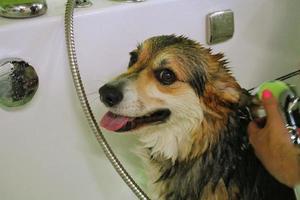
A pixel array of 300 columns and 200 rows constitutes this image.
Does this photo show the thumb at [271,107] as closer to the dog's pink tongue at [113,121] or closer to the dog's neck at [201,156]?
the dog's neck at [201,156]

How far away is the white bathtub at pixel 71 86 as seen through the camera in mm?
774

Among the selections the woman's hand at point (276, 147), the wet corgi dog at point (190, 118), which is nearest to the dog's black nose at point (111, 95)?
the wet corgi dog at point (190, 118)

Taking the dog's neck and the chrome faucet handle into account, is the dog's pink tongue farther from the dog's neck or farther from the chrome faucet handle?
the chrome faucet handle

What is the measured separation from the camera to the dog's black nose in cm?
69

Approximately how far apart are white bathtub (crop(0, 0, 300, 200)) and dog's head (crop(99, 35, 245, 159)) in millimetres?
111

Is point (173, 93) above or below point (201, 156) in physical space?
above

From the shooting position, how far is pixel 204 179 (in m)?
0.73

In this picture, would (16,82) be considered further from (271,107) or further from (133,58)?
(271,107)

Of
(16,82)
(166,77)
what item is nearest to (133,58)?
(166,77)

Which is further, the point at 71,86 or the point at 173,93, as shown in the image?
the point at 71,86

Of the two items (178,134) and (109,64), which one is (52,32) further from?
(178,134)

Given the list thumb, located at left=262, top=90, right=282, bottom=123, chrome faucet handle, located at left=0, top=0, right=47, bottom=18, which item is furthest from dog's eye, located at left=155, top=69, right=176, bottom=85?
chrome faucet handle, located at left=0, top=0, right=47, bottom=18

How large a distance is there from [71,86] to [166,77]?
0.72 feet

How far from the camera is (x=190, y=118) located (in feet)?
2.34
